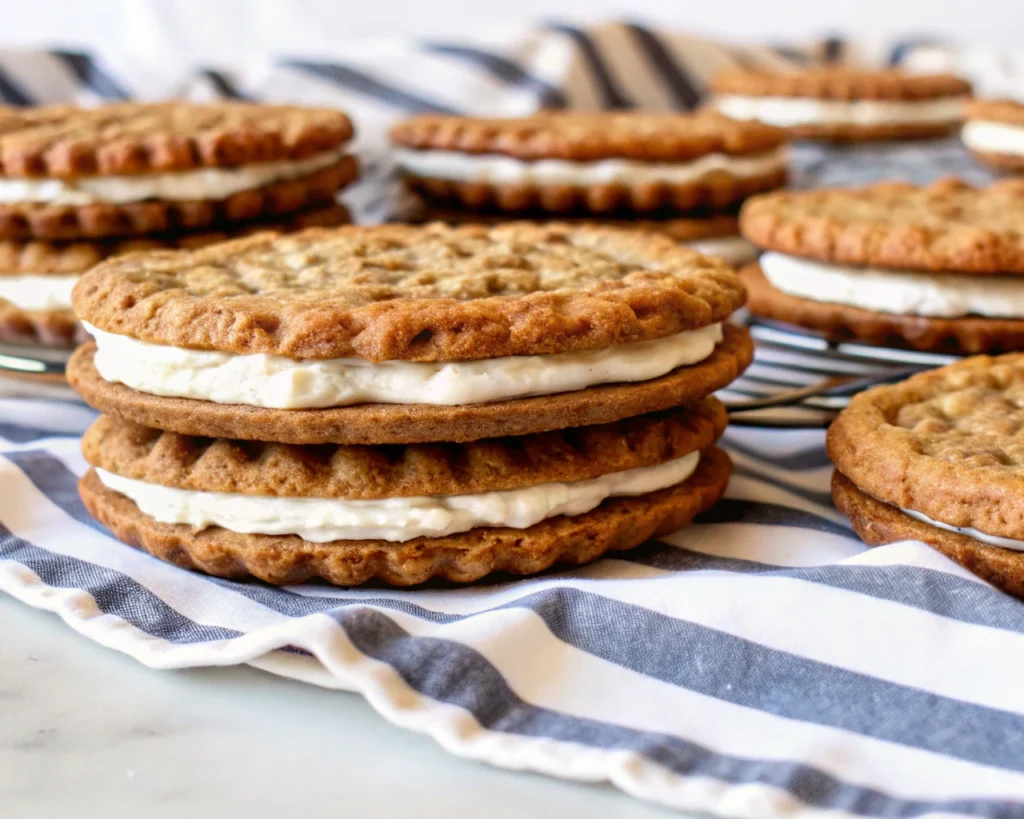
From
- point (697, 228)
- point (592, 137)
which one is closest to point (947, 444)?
point (697, 228)

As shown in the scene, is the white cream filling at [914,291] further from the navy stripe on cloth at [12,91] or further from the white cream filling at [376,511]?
the navy stripe on cloth at [12,91]

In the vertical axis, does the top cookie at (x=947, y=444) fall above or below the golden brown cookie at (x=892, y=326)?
above

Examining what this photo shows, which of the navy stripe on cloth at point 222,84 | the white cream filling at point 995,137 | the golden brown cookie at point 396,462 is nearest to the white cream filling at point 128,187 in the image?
→ the golden brown cookie at point 396,462

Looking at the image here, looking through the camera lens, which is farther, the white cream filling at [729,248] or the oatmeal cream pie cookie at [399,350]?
the white cream filling at [729,248]

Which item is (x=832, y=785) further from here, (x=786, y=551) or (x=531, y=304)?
(x=531, y=304)

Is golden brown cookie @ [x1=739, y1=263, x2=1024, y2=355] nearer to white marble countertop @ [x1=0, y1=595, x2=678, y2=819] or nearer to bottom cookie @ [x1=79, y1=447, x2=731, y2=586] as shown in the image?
bottom cookie @ [x1=79, y1=447, x2=731, y2=586]

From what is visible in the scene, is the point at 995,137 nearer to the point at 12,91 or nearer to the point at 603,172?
the point at 603,172

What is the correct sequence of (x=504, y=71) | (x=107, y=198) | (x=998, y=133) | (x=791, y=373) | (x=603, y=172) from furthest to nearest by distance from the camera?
(x=504, y=71), (x=998, y=133), (x=603, y=172), (x=107, y=198), (x=791, y=373)
